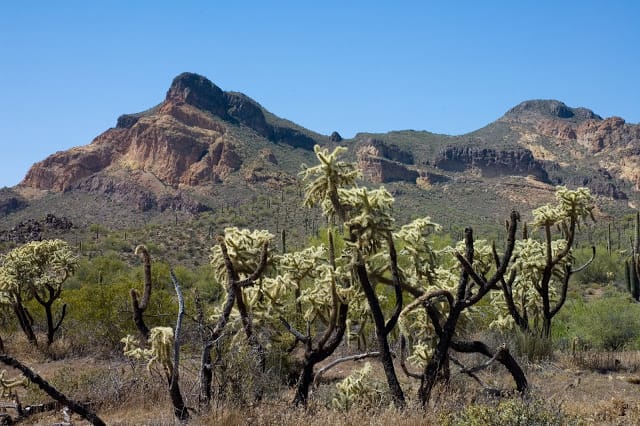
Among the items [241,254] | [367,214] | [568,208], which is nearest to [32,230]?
[241,254]

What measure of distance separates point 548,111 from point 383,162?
213 ft

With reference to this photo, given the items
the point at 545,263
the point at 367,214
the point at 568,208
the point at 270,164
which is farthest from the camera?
the point at 270,164

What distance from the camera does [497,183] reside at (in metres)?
109

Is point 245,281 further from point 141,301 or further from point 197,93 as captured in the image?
point 197,93

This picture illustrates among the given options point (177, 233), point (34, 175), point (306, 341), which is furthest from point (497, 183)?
point (306, 341)

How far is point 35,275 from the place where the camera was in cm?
1677

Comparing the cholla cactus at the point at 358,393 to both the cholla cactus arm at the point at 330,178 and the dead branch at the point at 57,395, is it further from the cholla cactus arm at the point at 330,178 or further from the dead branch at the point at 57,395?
the dead branch at the point at 57,395

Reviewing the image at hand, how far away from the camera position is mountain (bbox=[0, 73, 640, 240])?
94938 mm

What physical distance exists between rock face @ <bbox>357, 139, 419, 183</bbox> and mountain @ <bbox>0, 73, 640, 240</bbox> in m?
0.25

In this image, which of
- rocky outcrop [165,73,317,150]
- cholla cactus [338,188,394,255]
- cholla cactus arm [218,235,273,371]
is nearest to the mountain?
rocky outcrop [165,73,317,150]

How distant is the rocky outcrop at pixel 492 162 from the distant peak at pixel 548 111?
31.1 meters

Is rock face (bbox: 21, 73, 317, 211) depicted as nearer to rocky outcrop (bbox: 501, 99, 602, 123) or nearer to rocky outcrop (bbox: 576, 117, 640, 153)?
rocky outcrop (bbox: 501, 99, 602, 123)

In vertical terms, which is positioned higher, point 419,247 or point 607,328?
point 419,247

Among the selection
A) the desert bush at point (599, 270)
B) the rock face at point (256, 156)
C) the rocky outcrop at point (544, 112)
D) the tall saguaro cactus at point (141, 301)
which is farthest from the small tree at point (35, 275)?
the rocky outcrop at point (544, 112)
